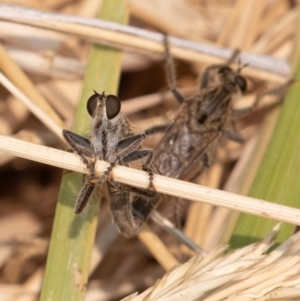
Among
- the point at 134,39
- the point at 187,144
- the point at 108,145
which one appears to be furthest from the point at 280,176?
the point at 134,39

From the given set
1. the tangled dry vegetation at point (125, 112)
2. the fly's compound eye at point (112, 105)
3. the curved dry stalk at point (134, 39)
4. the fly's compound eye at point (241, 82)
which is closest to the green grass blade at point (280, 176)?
the tangled dry vegetation at point (125, 112)

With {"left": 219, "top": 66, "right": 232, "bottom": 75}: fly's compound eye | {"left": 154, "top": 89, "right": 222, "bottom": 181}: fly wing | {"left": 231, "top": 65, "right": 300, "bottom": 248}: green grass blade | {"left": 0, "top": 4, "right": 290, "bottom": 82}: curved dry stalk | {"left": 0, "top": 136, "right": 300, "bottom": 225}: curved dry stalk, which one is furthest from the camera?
{"left": 219, "top": 66, "right": 232, "bottom": 75}: fly's compound eye

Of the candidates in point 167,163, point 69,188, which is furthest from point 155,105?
point 69,188

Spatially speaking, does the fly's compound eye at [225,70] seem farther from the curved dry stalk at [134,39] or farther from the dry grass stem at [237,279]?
the dry grass stem at [237,279]

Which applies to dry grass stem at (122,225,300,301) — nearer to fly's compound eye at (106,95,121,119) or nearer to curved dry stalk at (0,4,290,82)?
fly's compound eye at (106,95,121,119)

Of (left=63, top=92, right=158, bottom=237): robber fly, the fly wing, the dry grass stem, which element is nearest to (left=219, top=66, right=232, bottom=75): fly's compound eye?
the fly wing

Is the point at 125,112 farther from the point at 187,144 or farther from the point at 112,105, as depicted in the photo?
the point at 112,105

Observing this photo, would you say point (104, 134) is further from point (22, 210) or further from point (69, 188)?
point (22, 210)
